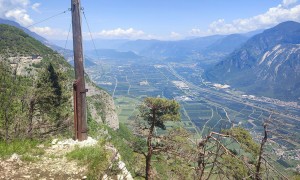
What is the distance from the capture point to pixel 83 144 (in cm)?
970

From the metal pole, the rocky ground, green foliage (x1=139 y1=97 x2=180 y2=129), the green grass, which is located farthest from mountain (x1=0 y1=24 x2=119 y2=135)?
green foliage (x1=139 y1=97 x2=180 y2=129)

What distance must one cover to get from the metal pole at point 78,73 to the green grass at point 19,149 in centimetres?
166

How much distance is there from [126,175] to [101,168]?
2.74 feet

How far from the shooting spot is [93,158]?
8352mm

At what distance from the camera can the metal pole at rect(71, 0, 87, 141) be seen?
992 centimetres

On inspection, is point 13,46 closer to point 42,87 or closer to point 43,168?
point 42,87

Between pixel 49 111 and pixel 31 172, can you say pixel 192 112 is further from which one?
pixel 31 172

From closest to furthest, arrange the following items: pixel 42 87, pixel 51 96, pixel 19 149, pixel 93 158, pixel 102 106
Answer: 1. pixel 93 158
2. pixel 19 149
3. pixel 42 87
4. pixel 51 96
5. pixel 102 106

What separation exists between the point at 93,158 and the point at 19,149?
2074mm

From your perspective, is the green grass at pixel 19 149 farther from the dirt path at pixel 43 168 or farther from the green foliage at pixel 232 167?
the green foliage at pixel 232 167

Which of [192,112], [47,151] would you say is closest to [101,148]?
[47,151]

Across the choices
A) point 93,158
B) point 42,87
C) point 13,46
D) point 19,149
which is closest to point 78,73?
point 19,149

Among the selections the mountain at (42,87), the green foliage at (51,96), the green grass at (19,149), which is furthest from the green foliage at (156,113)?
the green grass at (19,149)

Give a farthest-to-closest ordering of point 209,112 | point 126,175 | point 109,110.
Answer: point 209,112 → point 109,110 → point 126,175
